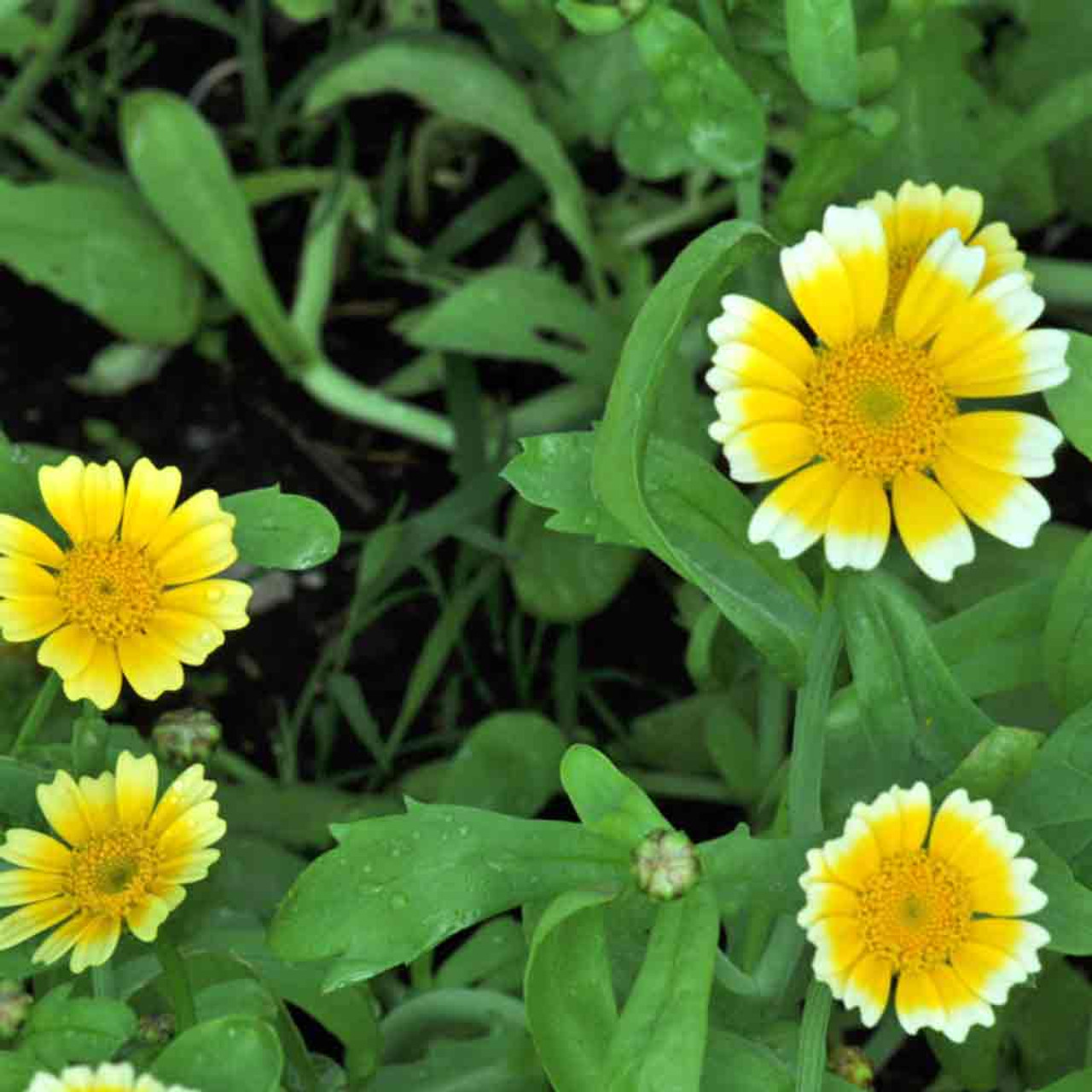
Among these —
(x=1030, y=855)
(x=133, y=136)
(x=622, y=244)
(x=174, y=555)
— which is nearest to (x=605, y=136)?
(x=622, y=244)

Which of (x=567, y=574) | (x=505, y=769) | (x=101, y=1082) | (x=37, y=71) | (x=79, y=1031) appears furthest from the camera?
(x=37, y=71)

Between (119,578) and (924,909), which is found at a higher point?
(119,578)

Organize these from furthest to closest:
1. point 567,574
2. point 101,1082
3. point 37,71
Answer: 1. point 37,71
2. point 567,574
3. point 101,1082

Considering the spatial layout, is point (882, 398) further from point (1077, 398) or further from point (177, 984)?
point (177, 984)

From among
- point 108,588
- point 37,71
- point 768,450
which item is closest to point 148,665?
point 108,588

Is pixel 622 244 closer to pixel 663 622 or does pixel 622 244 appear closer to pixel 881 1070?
pixel 663 622

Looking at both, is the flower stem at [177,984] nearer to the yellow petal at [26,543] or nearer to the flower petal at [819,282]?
the yellow petal at [26,543]

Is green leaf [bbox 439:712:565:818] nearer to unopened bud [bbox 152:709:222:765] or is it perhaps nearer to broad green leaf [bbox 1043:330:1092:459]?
unopened bud [bbox 152:709:222:765]
